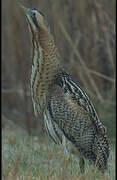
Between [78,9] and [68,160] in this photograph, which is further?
[78,9]

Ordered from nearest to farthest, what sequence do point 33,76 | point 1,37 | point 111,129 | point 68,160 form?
point 68,160 → point 33,76 → point 111,129 → point 1,37

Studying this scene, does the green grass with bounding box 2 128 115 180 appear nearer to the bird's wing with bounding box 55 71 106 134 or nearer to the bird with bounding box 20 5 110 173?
the bird with bounding box 20 5 110 173

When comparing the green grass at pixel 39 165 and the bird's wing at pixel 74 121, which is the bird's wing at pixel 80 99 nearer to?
the bird's wing at pixel 74 121

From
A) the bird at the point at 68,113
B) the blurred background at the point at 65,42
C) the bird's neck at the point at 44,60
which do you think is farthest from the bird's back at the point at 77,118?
the blurred background at the point at 65,42

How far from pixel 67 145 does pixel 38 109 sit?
1.62 ft

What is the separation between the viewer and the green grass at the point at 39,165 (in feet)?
16.4

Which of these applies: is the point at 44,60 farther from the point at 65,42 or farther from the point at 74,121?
the point at 65,42

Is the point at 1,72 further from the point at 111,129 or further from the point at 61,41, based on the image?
the point at 111,129

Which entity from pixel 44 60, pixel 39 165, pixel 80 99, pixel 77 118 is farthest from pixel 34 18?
pixel 39 165

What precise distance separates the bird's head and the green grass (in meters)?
1.25

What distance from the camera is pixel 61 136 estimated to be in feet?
19.2

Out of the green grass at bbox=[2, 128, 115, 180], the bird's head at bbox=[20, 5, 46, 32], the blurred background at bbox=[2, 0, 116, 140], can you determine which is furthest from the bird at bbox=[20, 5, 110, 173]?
the blurred background at bbox=[2, 0, 116, 140]

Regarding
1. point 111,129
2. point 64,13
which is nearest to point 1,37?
point 64,13

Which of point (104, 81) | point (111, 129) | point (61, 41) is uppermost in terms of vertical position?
point (61, 41)
